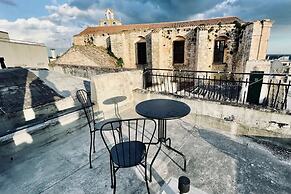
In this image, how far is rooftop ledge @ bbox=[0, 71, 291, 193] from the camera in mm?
2014

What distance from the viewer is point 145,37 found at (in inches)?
569

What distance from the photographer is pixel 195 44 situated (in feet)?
41.6

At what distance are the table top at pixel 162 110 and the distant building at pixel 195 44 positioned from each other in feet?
30.5

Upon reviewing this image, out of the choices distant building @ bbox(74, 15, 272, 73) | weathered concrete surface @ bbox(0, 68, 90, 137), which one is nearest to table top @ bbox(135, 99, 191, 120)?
weathered concrete surface @ bbox(0, 68, 90, 137)

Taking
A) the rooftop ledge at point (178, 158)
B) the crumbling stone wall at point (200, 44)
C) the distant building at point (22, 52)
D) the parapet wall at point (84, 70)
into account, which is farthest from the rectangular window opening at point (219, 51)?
the distant building at point (22, 52)

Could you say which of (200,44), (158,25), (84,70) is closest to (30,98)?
(84,70)

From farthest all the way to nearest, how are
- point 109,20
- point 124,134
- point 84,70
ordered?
point 109,20
point 84,70
point 124,134

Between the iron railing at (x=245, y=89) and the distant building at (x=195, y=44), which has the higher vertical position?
the distant building at (x=195, y=44)

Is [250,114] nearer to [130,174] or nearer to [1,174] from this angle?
[130,174]

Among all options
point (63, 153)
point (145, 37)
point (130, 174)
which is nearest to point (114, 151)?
point (130, 174)

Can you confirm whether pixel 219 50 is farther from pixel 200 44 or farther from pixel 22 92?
pixel 22 92

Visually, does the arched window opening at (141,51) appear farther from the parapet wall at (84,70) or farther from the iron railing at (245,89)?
the iron railing at (245,89)

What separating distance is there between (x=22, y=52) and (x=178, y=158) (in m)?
15.0

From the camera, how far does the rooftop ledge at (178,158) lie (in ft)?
6.61
